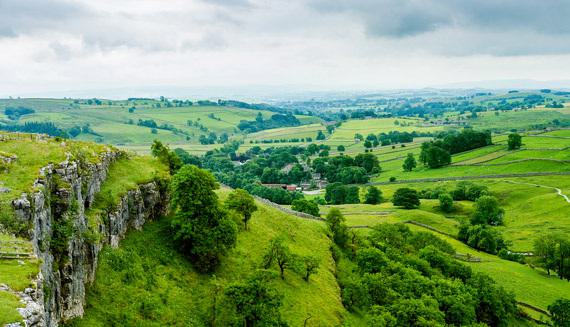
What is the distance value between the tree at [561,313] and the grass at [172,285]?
35.9 metres

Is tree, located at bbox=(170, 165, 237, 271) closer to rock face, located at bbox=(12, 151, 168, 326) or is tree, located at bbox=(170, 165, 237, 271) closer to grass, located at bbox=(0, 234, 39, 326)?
rock face, located at bbox=(12, 151, 168, 326)

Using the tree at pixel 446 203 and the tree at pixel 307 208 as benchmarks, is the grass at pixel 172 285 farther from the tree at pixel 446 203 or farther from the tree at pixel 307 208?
the tree at pixel 446 203

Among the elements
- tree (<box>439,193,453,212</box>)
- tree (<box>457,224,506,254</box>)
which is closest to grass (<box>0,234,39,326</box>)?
tree (<box>457,224,506,254</box>)

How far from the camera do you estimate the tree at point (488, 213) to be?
4916 inches

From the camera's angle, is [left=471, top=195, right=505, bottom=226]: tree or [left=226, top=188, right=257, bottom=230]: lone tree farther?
[left=471, top=195, right=505, bottom=226]: tree

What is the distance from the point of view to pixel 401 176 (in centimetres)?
19175

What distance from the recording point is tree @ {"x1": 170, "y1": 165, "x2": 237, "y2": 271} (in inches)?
2093

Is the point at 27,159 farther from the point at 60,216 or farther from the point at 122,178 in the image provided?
the point at 122,178

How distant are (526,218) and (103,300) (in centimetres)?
12278

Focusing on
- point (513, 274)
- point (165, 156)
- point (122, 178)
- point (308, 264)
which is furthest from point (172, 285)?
point (513, 274)

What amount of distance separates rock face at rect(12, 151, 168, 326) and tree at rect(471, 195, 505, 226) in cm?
10908

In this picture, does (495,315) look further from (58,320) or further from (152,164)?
(58,320)

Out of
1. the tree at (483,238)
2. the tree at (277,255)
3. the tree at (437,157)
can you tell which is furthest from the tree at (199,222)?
the tree at (437,157)

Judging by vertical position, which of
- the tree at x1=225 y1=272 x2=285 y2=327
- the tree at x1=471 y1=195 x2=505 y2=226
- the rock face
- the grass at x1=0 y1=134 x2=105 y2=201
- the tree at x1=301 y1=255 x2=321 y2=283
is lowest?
the tree at x1=471 y1=195 x2=505 y2=226
